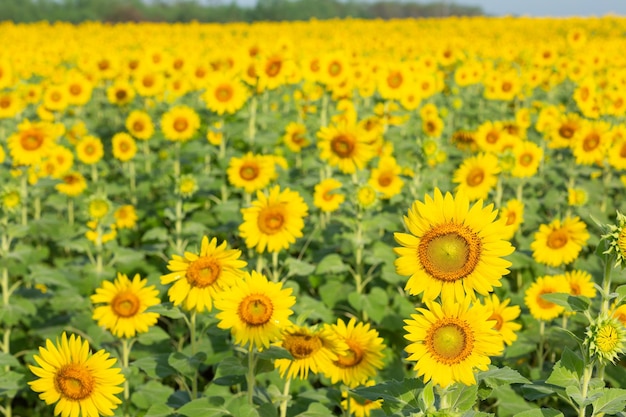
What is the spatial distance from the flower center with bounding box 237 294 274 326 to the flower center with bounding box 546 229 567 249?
2.68 meters

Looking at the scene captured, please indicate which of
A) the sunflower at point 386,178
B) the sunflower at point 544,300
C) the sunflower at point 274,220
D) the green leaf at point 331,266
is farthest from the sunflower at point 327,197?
the sunflower at point 544,300

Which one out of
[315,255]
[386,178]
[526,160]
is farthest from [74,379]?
[526,160]

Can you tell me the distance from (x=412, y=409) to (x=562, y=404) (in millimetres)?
2438

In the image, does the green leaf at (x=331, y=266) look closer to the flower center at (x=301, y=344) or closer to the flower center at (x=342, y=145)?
the flower center at (x=342, y=145)

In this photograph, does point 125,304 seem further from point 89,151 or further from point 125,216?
point 89,151

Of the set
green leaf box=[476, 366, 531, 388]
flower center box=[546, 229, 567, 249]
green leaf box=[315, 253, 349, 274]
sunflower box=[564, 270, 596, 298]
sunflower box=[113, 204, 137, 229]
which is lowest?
sunflower box=[113, 204, 137, 229]

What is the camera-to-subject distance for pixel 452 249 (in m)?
2.26

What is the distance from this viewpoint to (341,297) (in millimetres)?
4762

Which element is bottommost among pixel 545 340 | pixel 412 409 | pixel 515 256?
pixel 545 340

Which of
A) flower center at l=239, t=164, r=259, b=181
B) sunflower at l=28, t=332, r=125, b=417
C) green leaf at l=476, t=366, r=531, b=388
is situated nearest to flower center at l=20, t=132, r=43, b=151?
flower center at l=239, t=164, r=259, b=181

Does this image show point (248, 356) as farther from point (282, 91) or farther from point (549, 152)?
point (282, 91)

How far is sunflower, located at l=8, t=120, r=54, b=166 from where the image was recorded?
5.77 meters

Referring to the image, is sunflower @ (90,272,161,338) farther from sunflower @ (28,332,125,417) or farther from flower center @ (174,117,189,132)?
flower center @ (174,117,189,132)

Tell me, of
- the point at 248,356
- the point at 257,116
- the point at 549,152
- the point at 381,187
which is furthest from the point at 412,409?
the point at 549,152
